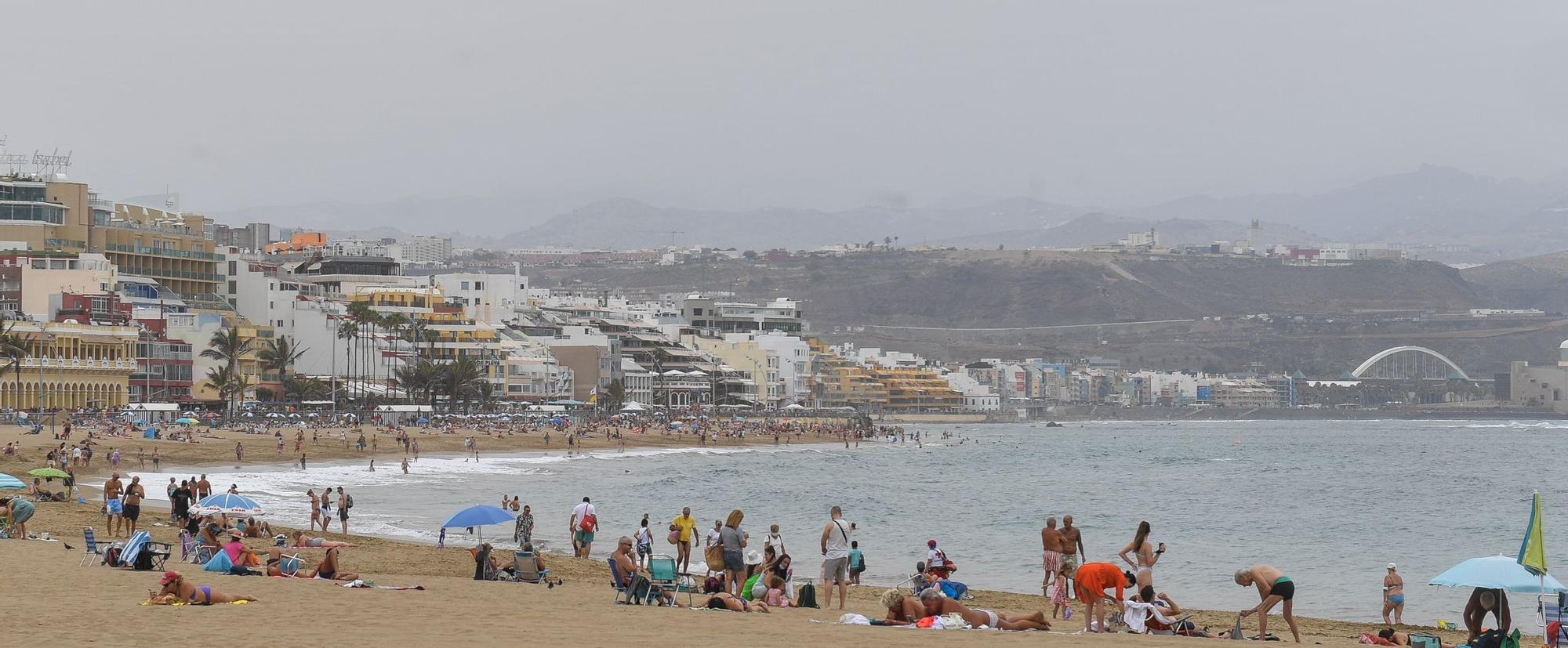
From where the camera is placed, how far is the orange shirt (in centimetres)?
1848

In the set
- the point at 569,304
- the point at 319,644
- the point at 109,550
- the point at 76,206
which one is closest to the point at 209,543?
the point at 109,550

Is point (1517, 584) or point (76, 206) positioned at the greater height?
point (76, 206)

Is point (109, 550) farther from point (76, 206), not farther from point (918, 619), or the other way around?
point (76, 206)

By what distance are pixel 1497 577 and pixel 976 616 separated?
5.35 m

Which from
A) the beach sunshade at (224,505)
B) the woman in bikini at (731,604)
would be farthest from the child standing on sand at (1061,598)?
the beach sunshade at (224,505)

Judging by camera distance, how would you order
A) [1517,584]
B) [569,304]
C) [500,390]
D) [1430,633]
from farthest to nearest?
[569,304]
[500,390]
[1430,633]
[1517,584]

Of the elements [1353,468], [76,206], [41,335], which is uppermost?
[76,206]

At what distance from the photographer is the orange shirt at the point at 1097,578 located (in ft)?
60.6

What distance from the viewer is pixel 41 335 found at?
236 feet

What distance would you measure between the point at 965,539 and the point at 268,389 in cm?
6308

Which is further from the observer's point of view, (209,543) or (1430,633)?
(209,543)

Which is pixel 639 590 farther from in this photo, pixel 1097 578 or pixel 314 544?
pixel 314 544

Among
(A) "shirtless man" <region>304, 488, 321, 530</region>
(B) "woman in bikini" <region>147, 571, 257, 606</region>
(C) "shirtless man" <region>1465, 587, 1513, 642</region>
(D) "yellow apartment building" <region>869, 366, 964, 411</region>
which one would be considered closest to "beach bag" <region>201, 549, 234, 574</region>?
(B) "woman in bikini" <region>147, 571, 257, 606</region>

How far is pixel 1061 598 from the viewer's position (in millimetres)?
21406
